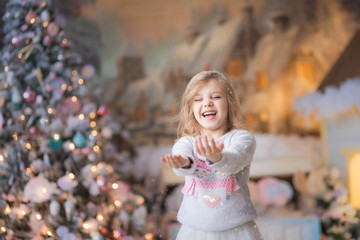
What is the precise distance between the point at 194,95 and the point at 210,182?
362 millimetres

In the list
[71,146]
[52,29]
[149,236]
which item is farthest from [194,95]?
[149,236]

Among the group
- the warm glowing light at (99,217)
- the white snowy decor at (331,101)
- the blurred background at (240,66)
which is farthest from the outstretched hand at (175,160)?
the white snowy decor at (331,101)

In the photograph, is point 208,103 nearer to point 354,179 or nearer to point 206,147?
point 206,147

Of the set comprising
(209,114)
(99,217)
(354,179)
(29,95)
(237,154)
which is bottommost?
(237,154)

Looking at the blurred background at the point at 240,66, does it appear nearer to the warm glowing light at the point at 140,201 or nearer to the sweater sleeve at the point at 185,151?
the warm glowing light at the point at 140,201

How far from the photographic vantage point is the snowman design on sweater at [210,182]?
5.76ft

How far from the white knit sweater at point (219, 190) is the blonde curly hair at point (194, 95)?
0.27 ft

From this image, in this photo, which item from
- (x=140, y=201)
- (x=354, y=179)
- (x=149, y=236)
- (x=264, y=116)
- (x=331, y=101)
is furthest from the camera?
(x=264, y=116)

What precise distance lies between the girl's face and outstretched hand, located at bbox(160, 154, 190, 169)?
246mm

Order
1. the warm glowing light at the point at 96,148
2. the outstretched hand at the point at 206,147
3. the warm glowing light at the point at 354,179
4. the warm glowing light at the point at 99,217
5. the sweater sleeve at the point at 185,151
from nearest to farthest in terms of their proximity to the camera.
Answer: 1. the outstretched hand at the point at 206,147
2. the sweater sleeve at the point at 185,151
3. the warm glowing light at the point at 99,217
4. the warm glowing light at the point at 96,148
5. the warm glowing light at the point at 354,179

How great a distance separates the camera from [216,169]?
1648mm

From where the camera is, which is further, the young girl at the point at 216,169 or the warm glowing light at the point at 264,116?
the warm glowing light at the point at 264,116

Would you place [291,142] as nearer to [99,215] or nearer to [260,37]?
[260,37]

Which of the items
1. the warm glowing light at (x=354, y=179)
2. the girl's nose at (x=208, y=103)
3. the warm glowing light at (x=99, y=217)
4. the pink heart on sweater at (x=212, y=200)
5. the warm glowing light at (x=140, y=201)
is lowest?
the pink heart on sweater at (x=212, y=200)
